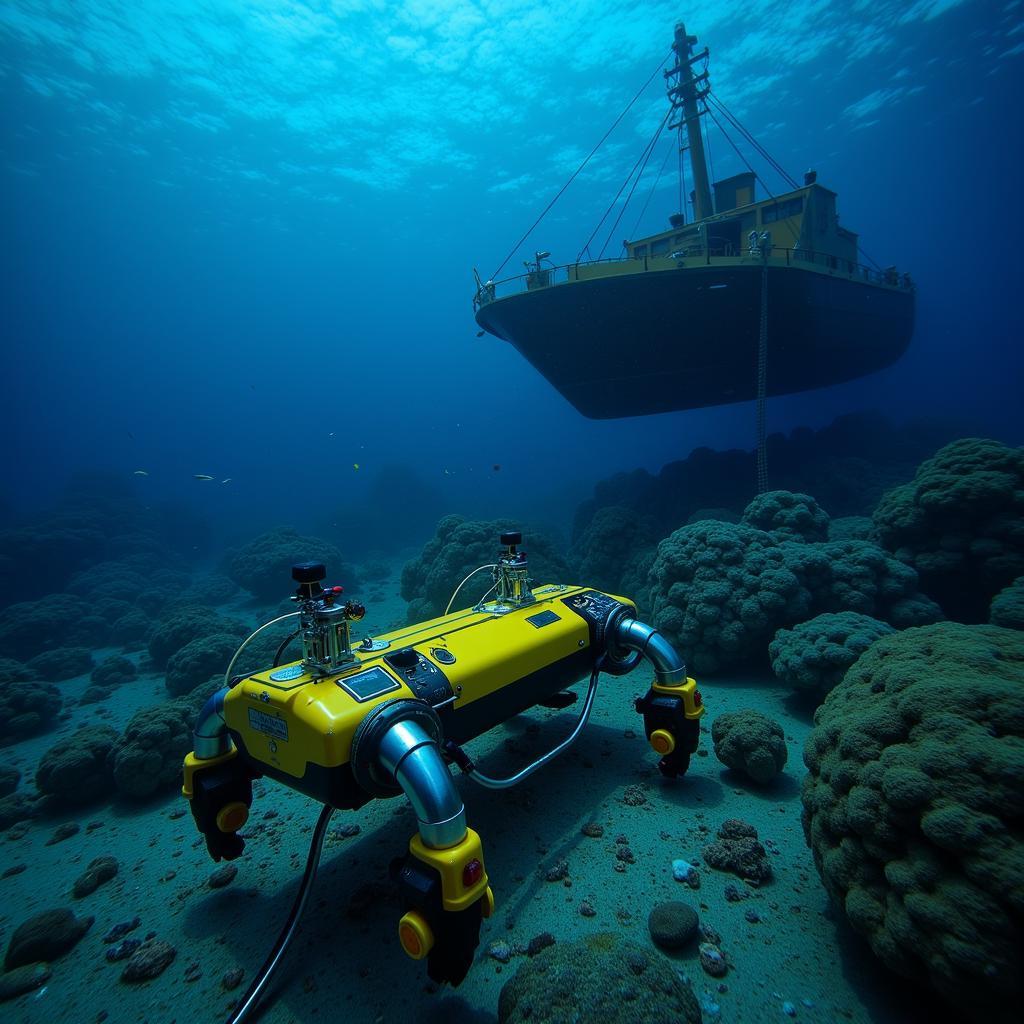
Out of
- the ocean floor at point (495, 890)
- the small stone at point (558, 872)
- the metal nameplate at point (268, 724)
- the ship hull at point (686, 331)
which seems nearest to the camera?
the ocean floor at point (495, 890)

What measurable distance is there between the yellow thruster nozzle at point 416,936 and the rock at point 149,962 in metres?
2.09

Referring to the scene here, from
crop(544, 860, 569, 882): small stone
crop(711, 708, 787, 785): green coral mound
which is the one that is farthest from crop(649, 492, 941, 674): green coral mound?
crop(544, 860, 569, 882): small stone

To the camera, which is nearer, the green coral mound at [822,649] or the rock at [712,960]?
the rock at [712,960]

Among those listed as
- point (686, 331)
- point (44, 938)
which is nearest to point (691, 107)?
point (686, 331)

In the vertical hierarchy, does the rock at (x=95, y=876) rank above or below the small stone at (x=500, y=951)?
below

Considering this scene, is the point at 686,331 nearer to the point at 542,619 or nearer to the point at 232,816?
the point at 542,619

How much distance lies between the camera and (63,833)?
4.52 meters

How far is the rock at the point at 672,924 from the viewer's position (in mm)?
2564

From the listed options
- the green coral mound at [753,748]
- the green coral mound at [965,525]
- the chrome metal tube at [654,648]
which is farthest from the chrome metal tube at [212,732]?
the green coral mound at [965,525]

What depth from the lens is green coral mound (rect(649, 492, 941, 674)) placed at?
645 centimetres

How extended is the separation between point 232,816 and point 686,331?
15410mm

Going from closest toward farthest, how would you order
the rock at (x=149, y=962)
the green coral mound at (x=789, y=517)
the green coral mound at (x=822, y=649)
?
1. the rock at (x=149, y=962)
2. the green coral mound at (x=822, y=649)
3. the green coral mound at (x=789, y=517)

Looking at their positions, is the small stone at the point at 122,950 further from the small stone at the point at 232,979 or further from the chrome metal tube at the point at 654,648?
the chrome metal tube at the point at 654,648

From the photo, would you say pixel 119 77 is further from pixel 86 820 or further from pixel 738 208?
pixel 86 820
